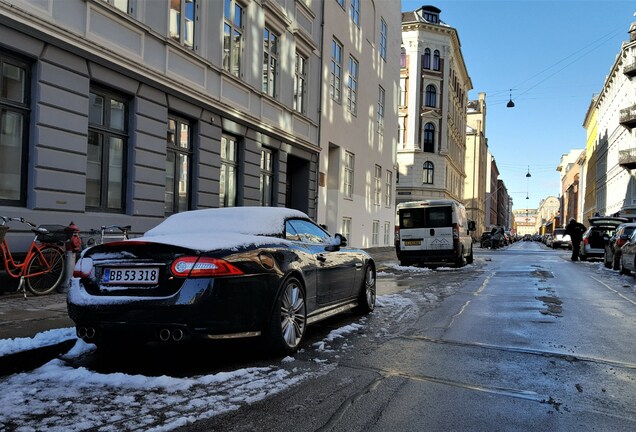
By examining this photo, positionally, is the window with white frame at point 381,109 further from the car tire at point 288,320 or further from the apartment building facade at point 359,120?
the car tire at point 288,320

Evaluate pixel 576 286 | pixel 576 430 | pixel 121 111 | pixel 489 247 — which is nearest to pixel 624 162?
pixel 489 247

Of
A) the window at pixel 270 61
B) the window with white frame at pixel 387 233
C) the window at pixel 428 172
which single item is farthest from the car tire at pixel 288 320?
the window at pixel 428 172

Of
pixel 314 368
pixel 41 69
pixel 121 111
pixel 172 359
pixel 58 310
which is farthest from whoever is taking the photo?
pixel 121 111

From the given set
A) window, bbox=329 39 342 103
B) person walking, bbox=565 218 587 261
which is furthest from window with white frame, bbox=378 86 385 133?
person walking, bbox=565 218 587 261

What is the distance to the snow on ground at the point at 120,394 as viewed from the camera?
11.2 feet

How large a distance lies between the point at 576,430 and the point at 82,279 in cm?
410

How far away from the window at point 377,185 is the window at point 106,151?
59.3 ft

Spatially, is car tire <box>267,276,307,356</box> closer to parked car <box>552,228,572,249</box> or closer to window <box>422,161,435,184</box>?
window <box>422,161,435,184</box>

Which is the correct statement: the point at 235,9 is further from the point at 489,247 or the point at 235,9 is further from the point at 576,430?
the point at 489,247

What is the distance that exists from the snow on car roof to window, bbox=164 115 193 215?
634 cm

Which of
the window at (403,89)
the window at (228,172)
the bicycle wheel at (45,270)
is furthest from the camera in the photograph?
the window at (403,89)

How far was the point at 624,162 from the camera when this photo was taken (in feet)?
160

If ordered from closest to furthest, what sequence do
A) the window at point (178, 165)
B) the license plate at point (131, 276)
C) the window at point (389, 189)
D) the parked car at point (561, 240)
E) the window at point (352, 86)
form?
the license plate at point (131, 276)
the window at point (178, 165)
the window at point (352, 86)
the window at point (389, 189)
the parked car at point (561, 240)

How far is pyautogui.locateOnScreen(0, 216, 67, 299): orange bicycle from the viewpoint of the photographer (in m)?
7.52
